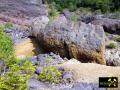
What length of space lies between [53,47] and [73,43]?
6.08 ft

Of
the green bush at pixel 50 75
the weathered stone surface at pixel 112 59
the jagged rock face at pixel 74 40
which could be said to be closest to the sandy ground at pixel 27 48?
the jagged rock face at pixel 74 40

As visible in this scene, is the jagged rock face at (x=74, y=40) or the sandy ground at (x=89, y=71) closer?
the sandy ground at (x=89, y=71)

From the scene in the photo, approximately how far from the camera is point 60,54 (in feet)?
92.7

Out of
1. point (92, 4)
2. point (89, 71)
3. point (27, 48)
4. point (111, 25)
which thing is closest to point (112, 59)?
point (89, 71)

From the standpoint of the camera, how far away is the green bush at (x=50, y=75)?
72.2 feet

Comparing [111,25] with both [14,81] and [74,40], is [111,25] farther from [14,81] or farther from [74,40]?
[14,81]

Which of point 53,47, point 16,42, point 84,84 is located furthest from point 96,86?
point 16,42

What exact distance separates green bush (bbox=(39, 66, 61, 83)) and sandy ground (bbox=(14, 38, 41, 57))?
800cm

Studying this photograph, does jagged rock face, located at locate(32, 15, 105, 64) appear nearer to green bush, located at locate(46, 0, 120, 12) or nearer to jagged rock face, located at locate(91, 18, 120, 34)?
jagged rock face, located at locate(91, 18, 120, 34)

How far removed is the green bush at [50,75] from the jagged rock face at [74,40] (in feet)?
17.2

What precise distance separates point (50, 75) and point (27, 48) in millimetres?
9806

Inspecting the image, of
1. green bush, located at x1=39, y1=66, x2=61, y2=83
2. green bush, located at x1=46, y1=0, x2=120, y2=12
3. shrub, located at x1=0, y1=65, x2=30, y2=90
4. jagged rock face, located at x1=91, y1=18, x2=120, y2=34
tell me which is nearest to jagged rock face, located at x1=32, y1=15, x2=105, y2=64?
green bush, located at x1=39, y1=66, x2=61, y2=83

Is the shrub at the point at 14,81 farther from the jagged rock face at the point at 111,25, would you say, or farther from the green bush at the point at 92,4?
the green bush at the point at 92,4

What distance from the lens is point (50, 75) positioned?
22.0m
